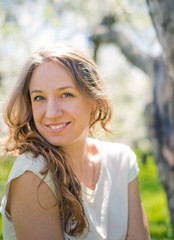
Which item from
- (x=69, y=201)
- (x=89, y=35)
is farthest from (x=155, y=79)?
(x=69, y=201)

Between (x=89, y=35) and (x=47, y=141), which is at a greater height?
(x=89, y=35)

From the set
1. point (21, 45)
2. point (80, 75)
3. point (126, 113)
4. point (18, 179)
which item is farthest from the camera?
point (126, 113)

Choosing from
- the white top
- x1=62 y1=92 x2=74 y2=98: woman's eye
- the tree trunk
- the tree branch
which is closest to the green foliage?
the tree trunk

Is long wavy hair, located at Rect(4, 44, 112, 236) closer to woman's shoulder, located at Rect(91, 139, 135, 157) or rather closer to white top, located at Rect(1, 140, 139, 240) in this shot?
white top, located at Rect(1, 140, 139, 240)

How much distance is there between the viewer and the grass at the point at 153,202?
14.1 ft

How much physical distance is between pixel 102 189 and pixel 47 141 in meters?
0.49

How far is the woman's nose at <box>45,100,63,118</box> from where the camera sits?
1.73 meters

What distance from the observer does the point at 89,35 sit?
5.71m

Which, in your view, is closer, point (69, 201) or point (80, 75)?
point (69, 201)

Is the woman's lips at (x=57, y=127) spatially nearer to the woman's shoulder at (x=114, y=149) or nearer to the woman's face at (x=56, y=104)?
the woman's face at (x=56, y=104)

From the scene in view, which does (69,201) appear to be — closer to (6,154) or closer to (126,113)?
(6,154)

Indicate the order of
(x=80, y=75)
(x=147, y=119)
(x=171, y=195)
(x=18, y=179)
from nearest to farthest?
(x=18, y=179)
(x=80, y=75)
(x=171, y=195)
(x=147, y=119)

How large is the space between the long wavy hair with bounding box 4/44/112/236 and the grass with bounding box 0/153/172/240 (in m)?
0.99

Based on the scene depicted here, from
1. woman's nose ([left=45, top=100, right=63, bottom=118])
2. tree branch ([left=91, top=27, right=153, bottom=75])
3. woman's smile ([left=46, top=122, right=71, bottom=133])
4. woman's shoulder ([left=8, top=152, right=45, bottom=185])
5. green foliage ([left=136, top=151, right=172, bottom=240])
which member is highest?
tree branch ([left=91, top=27, right=153, bottom=75])
